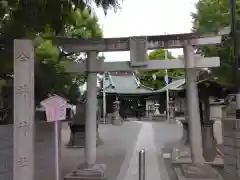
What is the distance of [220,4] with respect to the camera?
14.9 meters

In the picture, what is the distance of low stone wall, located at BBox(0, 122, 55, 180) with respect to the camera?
24.3 ft

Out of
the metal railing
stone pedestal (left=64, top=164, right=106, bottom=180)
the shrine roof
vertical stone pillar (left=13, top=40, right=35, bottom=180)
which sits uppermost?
the shrine roof

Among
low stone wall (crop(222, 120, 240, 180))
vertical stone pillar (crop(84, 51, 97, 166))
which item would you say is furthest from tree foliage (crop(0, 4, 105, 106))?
low stone wall (crop(222, 120, 240, 180))

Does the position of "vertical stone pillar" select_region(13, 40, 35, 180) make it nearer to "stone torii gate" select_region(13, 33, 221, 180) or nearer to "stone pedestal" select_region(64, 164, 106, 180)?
"stone pedestal" select_region(64, 164, 106, 180)

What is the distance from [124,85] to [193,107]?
133ft

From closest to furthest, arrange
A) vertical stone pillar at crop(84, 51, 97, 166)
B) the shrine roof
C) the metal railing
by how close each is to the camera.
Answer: the metal railing → vertical stone pillar at crop(84, 51, 97, 166) → the shrine roof

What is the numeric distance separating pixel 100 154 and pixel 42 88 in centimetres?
636

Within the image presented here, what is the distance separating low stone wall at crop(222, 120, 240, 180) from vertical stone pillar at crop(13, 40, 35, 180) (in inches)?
164

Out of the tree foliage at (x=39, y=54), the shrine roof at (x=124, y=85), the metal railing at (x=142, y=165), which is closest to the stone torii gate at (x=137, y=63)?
the tree foliage at (x=39, y=54)

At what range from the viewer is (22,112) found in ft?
23.8

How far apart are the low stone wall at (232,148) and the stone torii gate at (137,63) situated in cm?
195

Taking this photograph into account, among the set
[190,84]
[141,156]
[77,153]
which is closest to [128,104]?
[77,153]

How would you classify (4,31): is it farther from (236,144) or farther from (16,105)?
(236,144)

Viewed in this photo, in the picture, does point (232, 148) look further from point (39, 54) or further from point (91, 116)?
point (39, 54)
